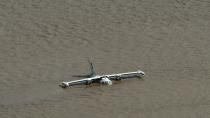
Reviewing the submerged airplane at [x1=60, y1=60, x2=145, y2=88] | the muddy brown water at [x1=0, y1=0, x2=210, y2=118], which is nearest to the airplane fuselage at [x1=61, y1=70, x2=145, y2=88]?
the submerged airplane at [x1=60, y1=60, x2=145, y2=88]

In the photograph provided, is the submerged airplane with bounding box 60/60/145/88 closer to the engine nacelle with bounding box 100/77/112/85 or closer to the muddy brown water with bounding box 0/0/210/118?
the engine nacelle with bounding box 100/77/112/85

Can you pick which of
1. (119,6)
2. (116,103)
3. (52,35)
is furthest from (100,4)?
(116,103)

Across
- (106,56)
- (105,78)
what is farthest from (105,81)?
(106,56)

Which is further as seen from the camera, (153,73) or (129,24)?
(129,24)

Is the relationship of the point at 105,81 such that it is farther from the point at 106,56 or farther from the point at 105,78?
the point at 106,56

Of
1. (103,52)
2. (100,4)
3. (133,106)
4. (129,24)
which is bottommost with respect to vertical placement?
(133,106)

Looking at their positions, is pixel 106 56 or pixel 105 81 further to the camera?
pixel 106 56

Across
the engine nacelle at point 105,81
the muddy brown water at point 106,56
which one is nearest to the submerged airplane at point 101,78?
the engine nacelle at point 105,81

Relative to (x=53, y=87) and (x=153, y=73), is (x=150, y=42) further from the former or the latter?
(x=53, y=87)

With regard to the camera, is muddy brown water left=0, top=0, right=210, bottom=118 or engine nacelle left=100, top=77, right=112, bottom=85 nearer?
muddy brown water left=0, top=0, right=210, bottom=118
